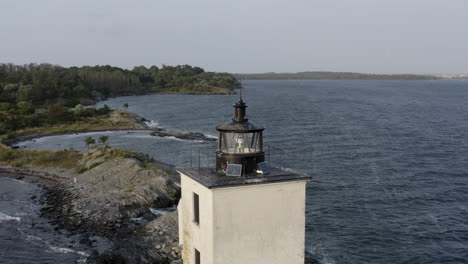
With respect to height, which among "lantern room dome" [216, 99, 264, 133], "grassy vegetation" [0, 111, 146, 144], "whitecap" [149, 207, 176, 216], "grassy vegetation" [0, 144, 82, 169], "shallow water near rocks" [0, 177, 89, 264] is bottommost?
"shallow water near rocks" [0, 177, 89, 264]

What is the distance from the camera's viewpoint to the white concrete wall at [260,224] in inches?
450

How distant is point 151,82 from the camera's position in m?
194

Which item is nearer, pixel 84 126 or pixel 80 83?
pixel 84 126

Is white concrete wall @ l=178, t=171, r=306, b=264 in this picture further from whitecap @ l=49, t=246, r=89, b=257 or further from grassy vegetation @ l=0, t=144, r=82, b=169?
grassy vegetation @ l=0, t=144, r=82, b=169

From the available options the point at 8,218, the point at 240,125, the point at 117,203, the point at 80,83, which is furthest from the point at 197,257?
the point at 80,83

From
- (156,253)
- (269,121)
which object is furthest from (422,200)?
(269,121)

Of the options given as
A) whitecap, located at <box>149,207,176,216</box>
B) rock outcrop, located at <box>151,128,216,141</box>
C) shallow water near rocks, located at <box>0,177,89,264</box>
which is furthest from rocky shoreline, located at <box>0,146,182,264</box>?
rock outcrop, located at <box>151,128,216,141</box>

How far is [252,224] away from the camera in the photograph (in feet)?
38.6

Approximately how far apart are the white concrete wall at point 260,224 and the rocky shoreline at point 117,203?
9736 mm

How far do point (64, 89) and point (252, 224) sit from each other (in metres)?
106

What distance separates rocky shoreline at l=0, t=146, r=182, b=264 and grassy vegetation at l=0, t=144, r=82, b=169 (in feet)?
4.97

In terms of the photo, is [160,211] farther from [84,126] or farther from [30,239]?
[84,126]

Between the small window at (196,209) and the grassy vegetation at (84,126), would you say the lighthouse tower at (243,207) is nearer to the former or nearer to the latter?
the small window at (196,209)

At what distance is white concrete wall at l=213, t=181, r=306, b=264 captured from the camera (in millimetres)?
11438
